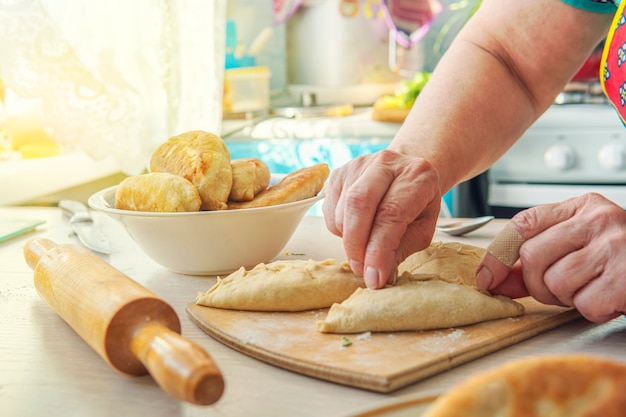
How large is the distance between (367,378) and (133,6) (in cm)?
163

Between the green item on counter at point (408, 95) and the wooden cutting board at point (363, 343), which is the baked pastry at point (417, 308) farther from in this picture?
the green item on counter at point (408, 95)

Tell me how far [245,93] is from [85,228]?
1822 mm

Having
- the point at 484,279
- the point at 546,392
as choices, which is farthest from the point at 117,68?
the point at 546,392

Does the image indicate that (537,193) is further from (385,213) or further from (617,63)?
(385,213)

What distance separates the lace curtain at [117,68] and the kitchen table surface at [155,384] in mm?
837

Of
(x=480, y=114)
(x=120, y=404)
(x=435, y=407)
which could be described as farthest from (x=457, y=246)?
(x=435, y=407)

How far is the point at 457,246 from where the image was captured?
957 millimetres

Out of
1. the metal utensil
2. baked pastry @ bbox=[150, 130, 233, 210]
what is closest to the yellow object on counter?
the metal utensil

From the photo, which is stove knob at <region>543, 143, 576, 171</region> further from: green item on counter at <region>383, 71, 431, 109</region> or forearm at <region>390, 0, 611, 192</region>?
forearm at <region>390, 0, 611, 192</region>

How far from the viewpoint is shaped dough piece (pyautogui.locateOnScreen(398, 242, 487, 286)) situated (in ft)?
2.86

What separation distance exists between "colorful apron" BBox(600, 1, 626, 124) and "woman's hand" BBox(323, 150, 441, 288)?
1.29ft

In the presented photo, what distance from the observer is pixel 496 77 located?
123 centimetres

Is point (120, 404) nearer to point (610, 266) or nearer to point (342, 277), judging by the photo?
point (342, 277)

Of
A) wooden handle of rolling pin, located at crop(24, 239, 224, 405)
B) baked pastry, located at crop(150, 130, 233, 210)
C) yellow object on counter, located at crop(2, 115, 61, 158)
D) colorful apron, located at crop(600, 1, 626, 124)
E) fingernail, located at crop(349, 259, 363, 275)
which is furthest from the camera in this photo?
yellow object on counter, located at crop(2, 115, 61, 158)
